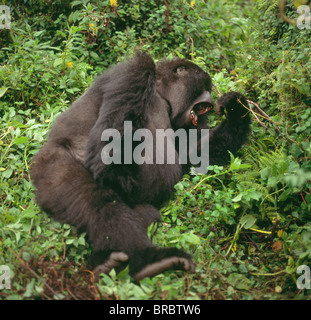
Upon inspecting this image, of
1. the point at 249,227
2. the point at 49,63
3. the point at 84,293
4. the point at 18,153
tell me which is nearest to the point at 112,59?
the point at 49,63

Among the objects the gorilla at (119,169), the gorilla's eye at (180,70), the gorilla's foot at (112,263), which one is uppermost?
the gorilla's eye at (180,70)

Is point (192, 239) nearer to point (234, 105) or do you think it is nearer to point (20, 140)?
point (234, 105)

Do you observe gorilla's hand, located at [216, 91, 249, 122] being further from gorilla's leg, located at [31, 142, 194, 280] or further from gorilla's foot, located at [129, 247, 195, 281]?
gorilla's foot, located at [129, 247, 195, 281]

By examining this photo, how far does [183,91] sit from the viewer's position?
3555 millimetres

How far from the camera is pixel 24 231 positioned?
9.18 ft

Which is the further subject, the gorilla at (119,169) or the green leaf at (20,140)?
the green leaf at (20,140)

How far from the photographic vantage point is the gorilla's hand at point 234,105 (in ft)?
12.2

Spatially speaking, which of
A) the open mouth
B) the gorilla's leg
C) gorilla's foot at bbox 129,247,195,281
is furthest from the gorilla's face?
gorilla's foot at bbox 129,247,195,281

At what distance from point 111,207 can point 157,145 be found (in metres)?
0.69

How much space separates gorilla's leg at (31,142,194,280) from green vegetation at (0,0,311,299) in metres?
0.09

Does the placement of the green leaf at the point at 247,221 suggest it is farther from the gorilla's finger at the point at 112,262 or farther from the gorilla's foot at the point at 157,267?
the gorilla's finger at the point at 112,262

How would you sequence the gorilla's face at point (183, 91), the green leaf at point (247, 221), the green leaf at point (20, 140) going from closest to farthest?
1. the green leaf at point (247, 221)
2. the green leaf at point (20, 140)
3. the gorilla's face at point (183, 91)

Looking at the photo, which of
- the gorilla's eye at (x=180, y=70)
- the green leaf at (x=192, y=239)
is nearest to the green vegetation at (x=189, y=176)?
the green leaf at (x=192, y=239)

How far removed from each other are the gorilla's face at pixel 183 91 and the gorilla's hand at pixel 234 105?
17cm
